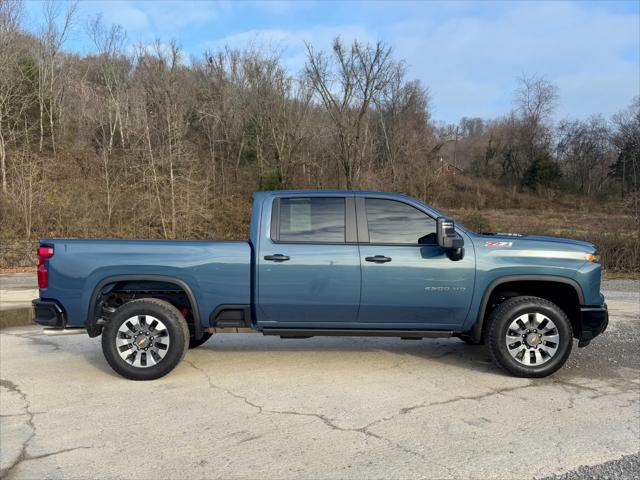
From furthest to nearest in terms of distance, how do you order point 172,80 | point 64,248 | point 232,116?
point 232,116 < point 172,80 < point 64,248

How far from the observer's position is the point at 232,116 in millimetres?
36594

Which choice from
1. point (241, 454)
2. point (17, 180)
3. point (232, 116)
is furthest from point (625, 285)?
point (232, 116)

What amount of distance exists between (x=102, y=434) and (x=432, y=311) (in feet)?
10.6

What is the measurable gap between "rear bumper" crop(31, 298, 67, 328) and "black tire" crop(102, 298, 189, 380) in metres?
0.45

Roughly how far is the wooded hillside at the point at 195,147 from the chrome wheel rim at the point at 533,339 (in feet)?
41.6

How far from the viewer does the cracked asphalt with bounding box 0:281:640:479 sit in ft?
11.7

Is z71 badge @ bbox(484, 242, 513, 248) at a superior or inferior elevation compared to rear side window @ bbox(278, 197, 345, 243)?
inferior

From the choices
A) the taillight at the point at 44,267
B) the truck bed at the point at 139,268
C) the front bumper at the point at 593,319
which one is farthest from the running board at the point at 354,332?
the taillight at the point at 44,267

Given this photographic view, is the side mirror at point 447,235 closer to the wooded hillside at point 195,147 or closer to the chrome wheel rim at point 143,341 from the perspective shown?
the chrome wheel rim at point 143,341

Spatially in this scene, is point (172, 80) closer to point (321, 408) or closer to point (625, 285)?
point (625, 285)

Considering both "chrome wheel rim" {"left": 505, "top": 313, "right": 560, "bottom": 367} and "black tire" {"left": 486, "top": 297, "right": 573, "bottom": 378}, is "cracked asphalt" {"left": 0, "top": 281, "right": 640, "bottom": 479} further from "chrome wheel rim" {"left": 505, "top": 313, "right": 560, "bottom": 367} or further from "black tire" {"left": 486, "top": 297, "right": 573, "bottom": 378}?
"chrome wheel rim" {"left": 505, "top": 313, "right": 560, "bottom": 367}

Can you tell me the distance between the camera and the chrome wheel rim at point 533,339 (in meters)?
5.34

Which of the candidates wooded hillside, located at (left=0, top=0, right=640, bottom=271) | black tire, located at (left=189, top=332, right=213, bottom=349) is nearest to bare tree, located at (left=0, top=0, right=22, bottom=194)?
wooded hillside, located at (left=0, top=0, right=640, bottom=271)

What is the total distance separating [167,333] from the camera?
17.6 ft
